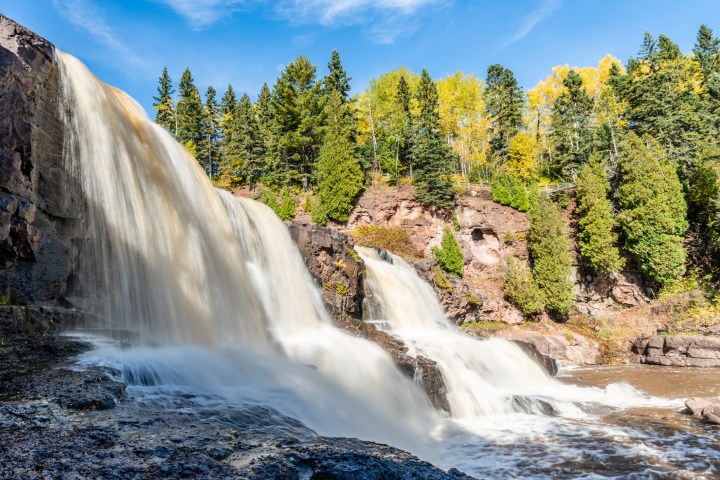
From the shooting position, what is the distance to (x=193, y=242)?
1195 centimetres

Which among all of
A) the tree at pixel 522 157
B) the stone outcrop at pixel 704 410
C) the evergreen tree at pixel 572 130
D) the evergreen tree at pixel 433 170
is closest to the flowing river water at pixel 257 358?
the stone outcrop at pixel 704 410

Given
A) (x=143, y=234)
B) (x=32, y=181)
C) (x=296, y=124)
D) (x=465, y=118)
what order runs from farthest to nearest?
(x=465, y=118), (x=296, y=124), (x=143, y=234), (x=32, y=181)

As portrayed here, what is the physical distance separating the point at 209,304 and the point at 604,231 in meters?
29.6

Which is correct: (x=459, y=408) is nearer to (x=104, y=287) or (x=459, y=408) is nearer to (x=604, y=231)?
(x=104, y=287)

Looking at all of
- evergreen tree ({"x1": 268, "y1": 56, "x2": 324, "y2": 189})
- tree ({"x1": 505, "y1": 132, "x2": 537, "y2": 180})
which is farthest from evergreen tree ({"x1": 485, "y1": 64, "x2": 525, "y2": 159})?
evergreen tree ({"x1": 268, "y1": 56, "x2": 324, "y2": 189})

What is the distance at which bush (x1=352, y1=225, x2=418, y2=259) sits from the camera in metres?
33.8

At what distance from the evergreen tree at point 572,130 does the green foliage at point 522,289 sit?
578 inches

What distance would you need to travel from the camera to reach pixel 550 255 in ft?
104

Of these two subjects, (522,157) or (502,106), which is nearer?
(522,157)

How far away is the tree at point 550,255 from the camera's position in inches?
1191

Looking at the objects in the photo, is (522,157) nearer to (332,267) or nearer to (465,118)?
(465,118)

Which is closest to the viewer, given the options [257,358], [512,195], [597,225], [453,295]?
[257,358]

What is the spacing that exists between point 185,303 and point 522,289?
25636mm

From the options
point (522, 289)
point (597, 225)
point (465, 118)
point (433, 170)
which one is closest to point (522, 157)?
point (465, 118)
